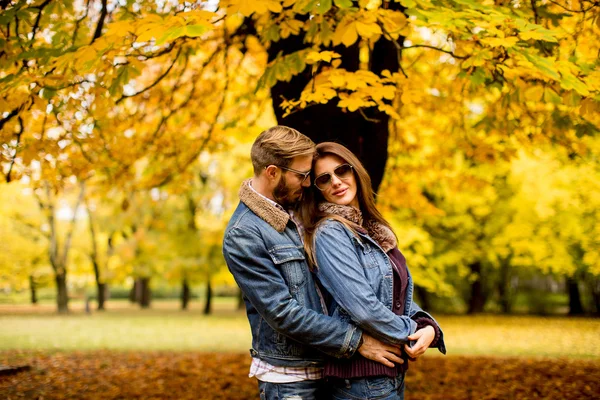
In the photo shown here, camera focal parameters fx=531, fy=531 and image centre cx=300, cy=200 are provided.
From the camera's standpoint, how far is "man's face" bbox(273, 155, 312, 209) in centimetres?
247

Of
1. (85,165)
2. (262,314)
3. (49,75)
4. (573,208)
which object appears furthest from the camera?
(573,208)

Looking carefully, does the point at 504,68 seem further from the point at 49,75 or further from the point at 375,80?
the point at 49,75

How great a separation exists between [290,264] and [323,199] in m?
0.44

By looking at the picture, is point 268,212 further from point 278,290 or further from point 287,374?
point 287,374

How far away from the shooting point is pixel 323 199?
2643 mm

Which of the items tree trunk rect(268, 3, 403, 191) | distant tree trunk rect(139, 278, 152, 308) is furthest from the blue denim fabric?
distant tree trunk rect(139, 278, 152, 308)

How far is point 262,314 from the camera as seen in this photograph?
226 cm

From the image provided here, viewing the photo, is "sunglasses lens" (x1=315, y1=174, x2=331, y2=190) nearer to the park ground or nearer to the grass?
the park ground

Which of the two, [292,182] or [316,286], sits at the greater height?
[292,182]

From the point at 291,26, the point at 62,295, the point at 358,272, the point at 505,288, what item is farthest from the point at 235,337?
the point at 505,288

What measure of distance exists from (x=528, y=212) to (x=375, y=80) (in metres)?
16.1

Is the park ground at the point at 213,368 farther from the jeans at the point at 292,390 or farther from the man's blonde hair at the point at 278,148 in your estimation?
the man's blonde hair at the point at 278,148

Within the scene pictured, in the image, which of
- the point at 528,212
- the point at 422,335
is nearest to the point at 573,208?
the point at 528,212

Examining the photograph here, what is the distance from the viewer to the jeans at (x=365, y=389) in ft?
7.49
